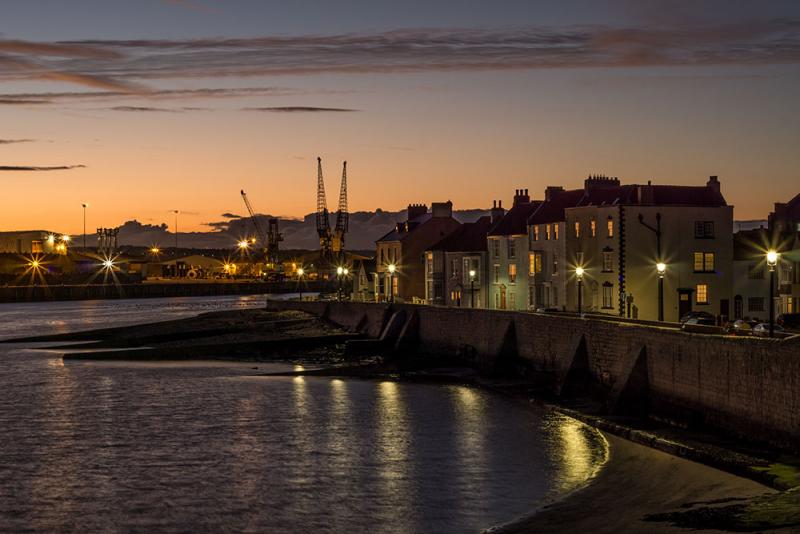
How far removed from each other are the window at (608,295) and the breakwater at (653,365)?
10540mm

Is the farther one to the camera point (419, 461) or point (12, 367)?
point (12, 367)

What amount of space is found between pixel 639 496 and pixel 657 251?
4288 cm

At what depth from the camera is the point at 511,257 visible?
295 feet

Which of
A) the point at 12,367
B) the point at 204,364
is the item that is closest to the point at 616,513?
the point at 204,364

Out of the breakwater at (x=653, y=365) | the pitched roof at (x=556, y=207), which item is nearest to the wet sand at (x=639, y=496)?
the breakwater at (x=653, y=365)

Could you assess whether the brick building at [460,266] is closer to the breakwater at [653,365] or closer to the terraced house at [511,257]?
the terraced house at [511,257]

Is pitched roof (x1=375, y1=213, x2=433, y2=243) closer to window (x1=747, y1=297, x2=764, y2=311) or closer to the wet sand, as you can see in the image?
window (x1=747, y1=297, x2=764, y2=311)

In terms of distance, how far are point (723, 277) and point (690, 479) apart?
4393 cm

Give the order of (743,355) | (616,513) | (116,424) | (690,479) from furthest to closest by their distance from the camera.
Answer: (116,424) < (743,355) < (690,479) < (616,513)

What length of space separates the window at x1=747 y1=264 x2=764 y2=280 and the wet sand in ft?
142

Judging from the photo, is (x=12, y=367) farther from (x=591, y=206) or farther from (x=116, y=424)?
(x=591, y=206)

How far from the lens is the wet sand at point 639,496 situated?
27188 millimetres

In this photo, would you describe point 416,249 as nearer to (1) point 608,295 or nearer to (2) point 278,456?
(1) point 608,295

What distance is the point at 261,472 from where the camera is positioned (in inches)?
1446
